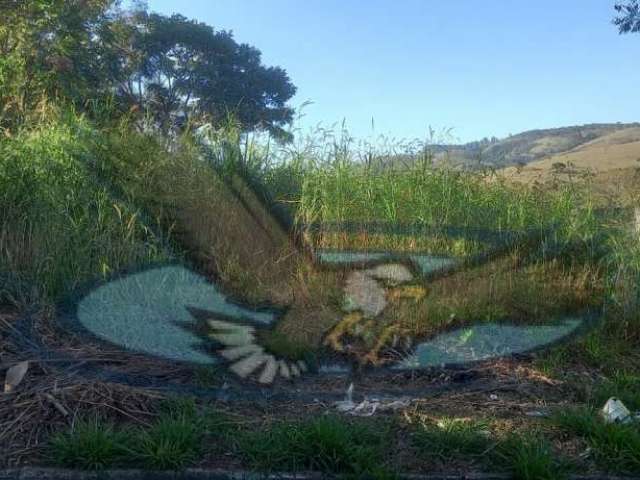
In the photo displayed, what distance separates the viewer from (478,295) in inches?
223

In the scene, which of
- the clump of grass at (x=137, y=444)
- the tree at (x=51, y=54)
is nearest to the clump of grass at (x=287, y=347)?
the clump of grass at (x=137, y=444)

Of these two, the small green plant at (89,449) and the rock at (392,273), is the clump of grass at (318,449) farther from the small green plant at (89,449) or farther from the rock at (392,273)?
the rock at (392,273)

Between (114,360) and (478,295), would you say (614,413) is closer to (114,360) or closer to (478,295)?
(478,295)

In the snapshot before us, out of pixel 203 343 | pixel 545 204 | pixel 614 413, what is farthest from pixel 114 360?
pixel 545 204

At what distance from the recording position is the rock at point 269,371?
4707mm

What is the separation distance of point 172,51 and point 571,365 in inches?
483

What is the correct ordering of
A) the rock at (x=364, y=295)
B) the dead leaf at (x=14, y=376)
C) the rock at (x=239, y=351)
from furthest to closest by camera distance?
1. the rock at (x=364, y=295)
2. the rock at (x=239, y=351)
3. the dead leaf at (x=14, y=376)

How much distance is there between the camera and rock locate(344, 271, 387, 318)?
18.1 ft

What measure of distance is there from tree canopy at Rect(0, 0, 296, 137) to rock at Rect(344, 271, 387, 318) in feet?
7.04

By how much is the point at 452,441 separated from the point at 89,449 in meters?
1.77

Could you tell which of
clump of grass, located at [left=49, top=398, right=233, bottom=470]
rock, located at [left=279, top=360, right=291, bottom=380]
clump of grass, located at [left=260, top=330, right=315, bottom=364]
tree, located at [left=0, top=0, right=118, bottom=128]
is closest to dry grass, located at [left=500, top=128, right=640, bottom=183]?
clump of grass, located at [left=260, top=330, right=315, bottom=364]

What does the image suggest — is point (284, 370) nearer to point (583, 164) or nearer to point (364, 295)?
point (364, 295)

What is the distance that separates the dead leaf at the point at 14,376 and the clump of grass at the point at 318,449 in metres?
1.48

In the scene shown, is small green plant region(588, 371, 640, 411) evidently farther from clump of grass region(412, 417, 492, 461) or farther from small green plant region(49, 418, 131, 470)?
small green plant region(49, 418, 131, 470)
